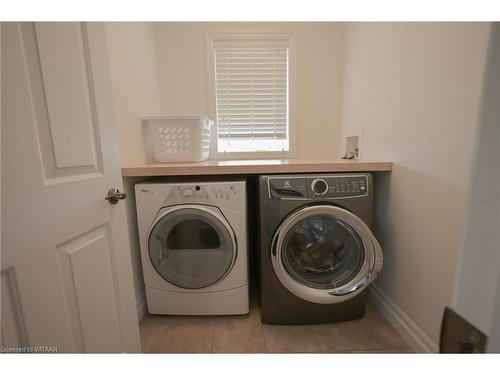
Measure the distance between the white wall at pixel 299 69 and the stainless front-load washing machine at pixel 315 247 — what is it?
100 cm

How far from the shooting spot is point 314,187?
114 centimetres

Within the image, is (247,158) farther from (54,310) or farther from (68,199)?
(54,310)

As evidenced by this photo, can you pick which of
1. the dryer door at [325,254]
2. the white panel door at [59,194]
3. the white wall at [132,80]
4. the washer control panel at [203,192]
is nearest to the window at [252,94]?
the white wall at [132,80]

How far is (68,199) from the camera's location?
2.12 ft

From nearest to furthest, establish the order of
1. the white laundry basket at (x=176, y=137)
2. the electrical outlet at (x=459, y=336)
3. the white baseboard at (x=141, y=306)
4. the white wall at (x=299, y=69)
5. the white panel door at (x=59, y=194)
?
the electrical outlet at (x=459, y=336), the white panel door at (x=59, y=194), the white baseboard at (x=141, y=306), the white laundry basket at (x=176, y=137), the white wall at (x=299, y=69)

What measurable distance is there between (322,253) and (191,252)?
799mm

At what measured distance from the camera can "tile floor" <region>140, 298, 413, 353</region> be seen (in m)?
1.13

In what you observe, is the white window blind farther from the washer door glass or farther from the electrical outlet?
the electrical outlet

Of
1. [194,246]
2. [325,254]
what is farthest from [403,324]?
[194,246]

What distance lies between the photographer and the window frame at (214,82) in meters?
1.85

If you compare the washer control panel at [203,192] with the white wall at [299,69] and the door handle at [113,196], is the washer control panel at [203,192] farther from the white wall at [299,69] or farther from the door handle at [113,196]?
the white wall at [299,69]
